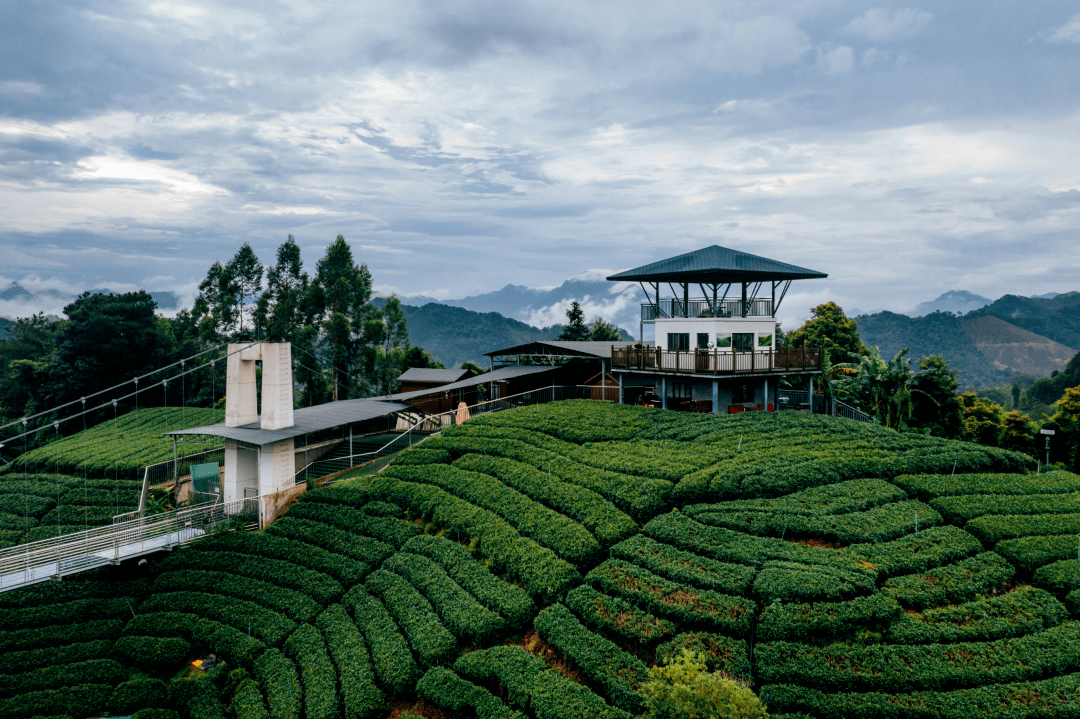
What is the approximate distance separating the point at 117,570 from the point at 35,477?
19.1m

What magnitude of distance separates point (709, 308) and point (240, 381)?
24.2 meters

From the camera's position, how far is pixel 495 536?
62.1 feet

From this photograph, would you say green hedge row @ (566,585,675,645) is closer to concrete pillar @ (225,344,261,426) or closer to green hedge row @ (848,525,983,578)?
green hedge row @ (848,525,983,578)

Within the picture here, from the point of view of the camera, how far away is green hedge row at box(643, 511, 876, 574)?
15.1m

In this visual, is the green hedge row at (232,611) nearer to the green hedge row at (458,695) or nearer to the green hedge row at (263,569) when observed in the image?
the green hedge row at (263,569)

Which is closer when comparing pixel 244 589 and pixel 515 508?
pixel 244 589

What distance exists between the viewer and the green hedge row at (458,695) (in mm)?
13289

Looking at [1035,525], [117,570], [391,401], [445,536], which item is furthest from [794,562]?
[391,401]

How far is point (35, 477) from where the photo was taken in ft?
115

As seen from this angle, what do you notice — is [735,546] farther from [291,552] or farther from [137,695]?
[137,695]

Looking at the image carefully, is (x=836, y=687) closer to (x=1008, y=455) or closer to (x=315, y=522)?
Answer: (x=1008, y=455)

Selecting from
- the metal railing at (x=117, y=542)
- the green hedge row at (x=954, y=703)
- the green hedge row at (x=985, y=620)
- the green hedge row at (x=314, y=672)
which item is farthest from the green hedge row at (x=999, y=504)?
the metal railing at (x=117, y=542)

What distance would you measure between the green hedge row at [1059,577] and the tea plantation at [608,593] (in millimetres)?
53

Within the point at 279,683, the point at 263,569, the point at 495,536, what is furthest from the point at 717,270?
the point at 279,683
